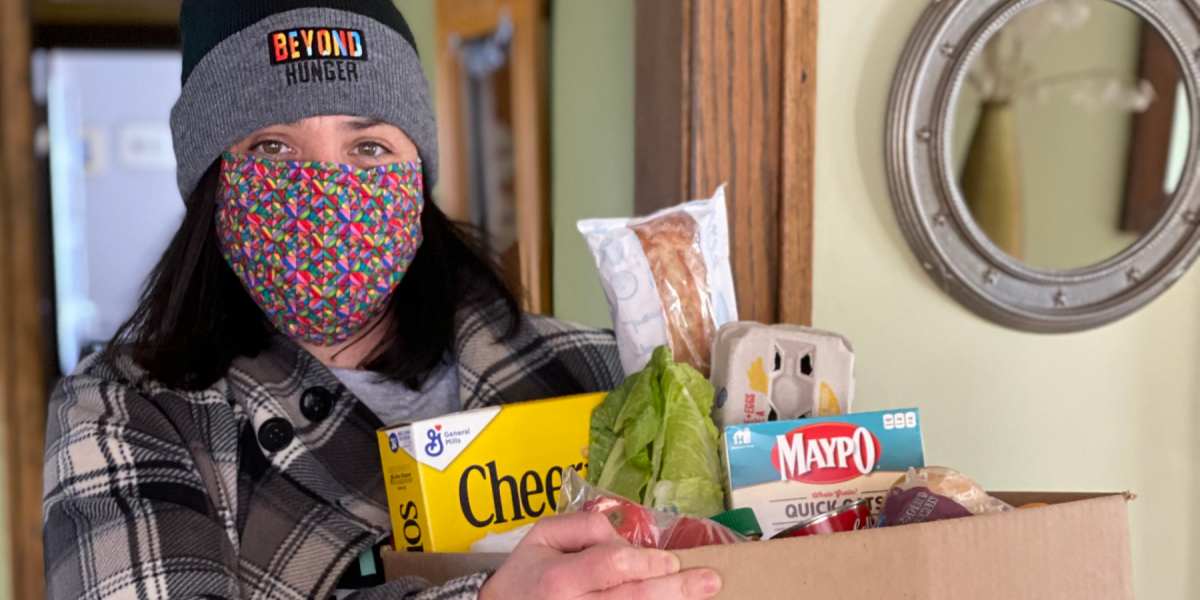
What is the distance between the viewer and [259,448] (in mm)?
1006

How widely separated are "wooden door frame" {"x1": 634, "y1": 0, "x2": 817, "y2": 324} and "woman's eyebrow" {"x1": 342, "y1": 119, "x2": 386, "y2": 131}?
437mm

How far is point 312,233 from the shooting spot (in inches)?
37.9

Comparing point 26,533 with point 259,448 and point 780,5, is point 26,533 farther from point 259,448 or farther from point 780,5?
point 780,5

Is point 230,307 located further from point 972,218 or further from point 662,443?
point 972,218

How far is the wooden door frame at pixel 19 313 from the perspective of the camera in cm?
238

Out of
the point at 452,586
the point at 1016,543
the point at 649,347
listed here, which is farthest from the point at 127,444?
the point at 1016,543

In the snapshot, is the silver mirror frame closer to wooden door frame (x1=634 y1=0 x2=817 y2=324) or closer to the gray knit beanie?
wooden door frame (x1=634 y1=0 x2=817 y2=324)

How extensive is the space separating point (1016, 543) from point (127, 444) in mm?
804

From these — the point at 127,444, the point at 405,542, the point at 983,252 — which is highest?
the point at 983,252

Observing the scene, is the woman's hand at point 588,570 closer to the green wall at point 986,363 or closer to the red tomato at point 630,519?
the red tomato at point 630,519

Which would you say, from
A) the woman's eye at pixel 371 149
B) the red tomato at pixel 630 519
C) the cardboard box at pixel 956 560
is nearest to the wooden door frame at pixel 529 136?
the woman's eye at pixel 371 149

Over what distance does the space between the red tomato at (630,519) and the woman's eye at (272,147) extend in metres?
0.58

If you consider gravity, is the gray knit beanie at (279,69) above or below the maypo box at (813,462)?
above

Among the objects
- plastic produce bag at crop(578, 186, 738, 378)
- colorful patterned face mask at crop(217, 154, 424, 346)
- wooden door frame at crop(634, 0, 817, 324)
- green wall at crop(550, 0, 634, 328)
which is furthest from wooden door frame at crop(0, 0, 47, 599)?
plastic produce bag at crop(578, 186, 738, 378)
